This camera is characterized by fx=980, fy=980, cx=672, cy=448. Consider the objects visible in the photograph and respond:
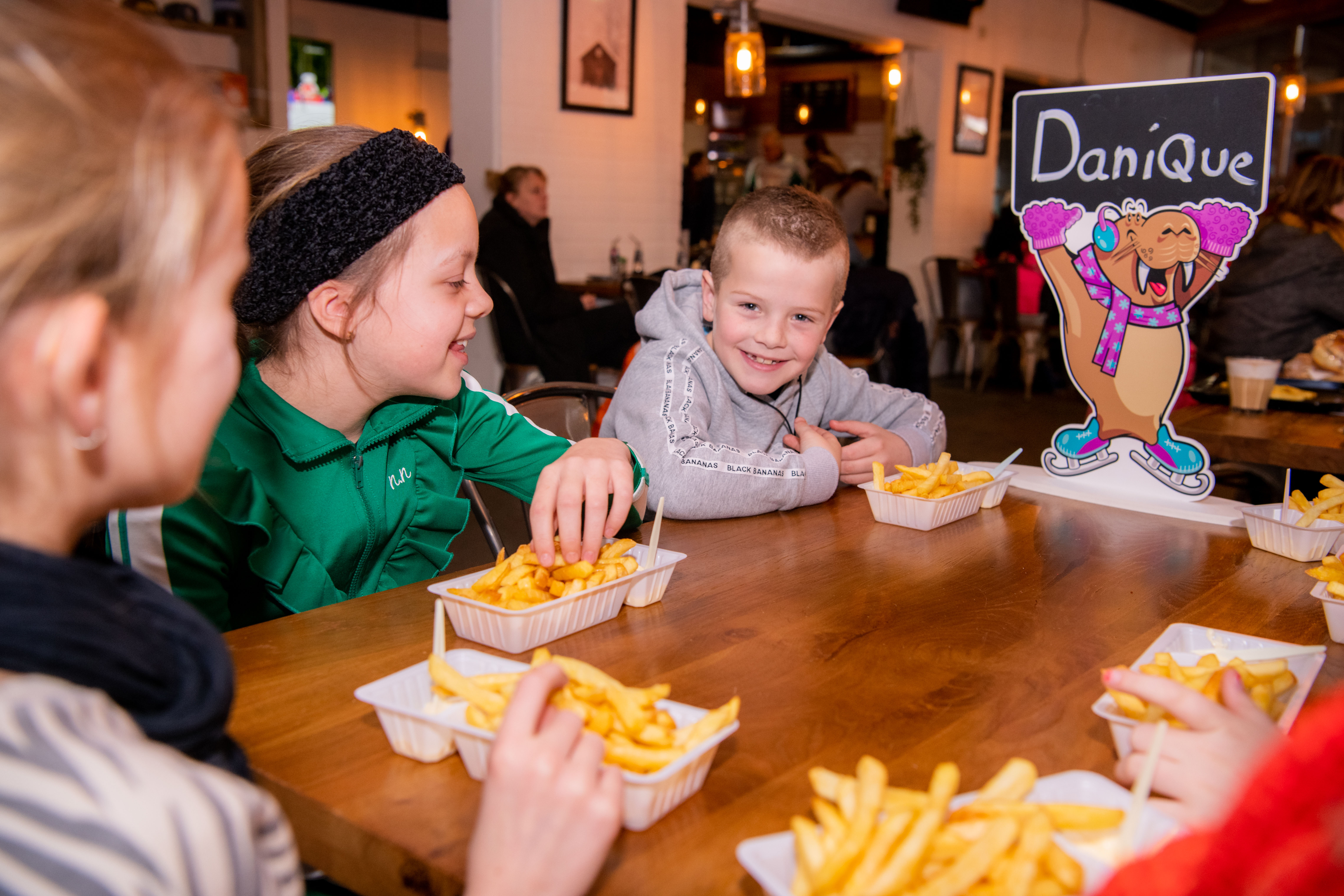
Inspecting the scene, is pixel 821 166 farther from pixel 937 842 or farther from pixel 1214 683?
pixel 937 842

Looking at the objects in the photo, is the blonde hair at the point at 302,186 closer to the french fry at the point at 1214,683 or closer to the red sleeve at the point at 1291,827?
the french fry at the point at 1214,683

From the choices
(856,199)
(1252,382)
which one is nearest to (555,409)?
(1252,382)

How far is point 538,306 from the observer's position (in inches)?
207

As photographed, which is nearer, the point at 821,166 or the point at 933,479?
the point at 933,479

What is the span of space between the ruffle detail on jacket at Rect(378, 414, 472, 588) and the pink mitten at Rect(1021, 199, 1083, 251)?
4.21 ft

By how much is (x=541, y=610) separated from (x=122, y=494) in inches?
19.4

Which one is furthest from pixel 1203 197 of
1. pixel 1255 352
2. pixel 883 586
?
pixel 1255 352

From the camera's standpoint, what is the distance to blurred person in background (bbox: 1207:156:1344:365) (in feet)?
12.2

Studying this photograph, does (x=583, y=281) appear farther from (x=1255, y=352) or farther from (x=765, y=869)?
(x=765, y=869)

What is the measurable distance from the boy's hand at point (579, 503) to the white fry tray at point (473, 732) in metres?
0.30

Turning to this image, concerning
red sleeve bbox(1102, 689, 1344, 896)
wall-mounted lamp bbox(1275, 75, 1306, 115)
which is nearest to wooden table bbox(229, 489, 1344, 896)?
red sleeve bbox(1102, 689, 1344, 896)

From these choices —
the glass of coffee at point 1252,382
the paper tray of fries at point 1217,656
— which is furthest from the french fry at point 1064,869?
the glass of coffee at point 1252,382

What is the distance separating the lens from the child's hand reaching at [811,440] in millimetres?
1901

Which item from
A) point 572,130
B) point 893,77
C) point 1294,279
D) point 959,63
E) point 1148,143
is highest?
point 959,63
